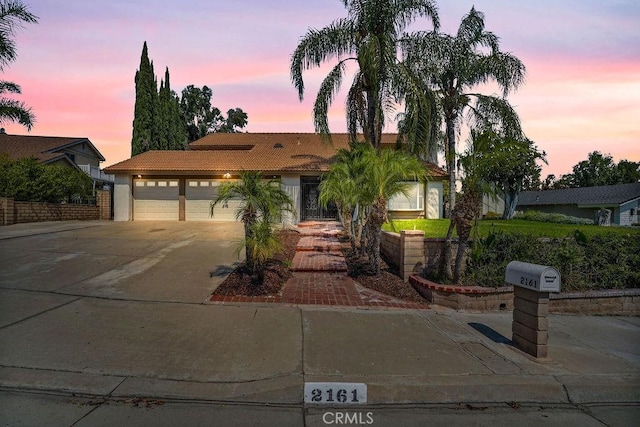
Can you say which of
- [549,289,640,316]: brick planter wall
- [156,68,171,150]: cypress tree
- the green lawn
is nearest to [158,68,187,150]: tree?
[156,68,171,150]: cypress tree

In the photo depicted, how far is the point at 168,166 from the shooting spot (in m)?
19.0

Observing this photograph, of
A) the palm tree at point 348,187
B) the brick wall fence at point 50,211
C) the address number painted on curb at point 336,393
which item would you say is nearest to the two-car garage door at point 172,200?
the brick wall fence at point 50,211

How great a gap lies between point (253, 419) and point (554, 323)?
514cm

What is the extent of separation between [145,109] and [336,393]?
32.1 metres

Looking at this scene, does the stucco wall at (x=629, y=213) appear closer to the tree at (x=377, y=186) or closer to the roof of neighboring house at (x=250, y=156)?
the roof of neighboring house at (x=250, y=156)

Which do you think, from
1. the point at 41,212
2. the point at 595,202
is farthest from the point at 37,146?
the point at 595,202

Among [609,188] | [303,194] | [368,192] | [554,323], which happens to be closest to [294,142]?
[303,194]

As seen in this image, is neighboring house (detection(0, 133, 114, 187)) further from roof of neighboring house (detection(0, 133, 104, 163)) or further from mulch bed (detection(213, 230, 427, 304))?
mulch bed (detection(213, 230, 427, 304))

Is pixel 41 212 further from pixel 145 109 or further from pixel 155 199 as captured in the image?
pixel 145 109

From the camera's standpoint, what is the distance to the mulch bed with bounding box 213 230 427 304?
265 inches

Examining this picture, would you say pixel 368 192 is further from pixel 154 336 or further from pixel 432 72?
pixel 432 72

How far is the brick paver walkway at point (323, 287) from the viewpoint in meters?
Answer: 6.38

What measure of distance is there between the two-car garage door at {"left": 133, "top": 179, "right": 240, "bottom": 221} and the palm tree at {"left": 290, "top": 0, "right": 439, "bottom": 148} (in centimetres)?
882

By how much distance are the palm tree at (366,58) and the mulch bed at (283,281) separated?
4.64 meters
